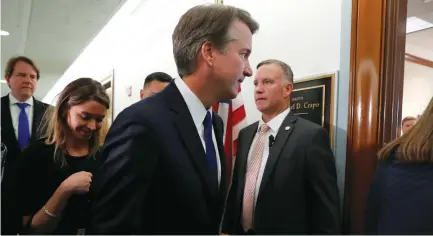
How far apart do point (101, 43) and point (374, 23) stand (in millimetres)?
2738

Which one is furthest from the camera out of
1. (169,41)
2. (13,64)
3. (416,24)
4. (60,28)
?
(416,24)

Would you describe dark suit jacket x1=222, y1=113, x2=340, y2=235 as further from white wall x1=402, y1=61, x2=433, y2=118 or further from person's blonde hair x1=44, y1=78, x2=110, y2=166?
white wall x1=402, y1=61, x2=433, y2=118

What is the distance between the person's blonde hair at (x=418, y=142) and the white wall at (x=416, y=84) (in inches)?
114

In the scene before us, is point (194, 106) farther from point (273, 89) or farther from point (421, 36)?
point (421, 36)

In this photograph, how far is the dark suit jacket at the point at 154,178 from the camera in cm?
67

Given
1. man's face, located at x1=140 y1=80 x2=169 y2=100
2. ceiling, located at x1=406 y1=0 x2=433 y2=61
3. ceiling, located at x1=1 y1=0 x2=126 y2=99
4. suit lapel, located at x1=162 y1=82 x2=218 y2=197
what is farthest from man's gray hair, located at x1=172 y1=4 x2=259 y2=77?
ceiling, located at x1=406 y1=0 x2=433 y2=61

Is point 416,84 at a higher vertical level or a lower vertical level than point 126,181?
higher

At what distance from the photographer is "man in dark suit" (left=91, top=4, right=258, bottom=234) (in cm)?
68

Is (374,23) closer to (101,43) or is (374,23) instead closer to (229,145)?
(229,145)

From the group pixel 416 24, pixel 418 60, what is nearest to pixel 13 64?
pixel 416 24

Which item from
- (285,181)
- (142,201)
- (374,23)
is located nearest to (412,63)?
(374,23)

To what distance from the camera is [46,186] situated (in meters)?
1.10

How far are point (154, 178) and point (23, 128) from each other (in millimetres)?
614

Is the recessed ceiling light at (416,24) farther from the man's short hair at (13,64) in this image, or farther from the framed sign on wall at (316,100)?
the man's short hair at (13,64)
